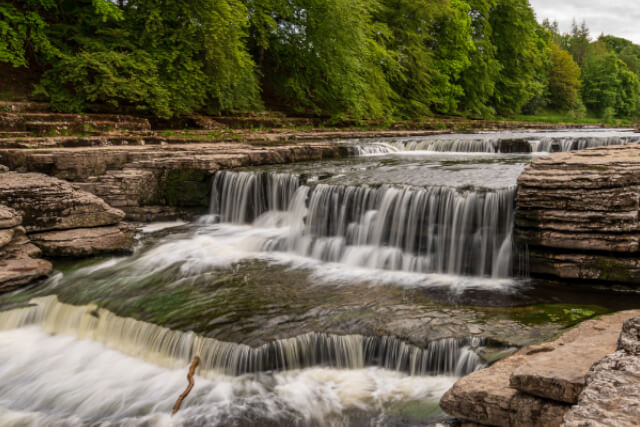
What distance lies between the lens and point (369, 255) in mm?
7379

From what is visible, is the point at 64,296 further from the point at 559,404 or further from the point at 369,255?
the point at 559,404

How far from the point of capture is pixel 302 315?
17.3 ft

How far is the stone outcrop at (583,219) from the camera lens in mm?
5500

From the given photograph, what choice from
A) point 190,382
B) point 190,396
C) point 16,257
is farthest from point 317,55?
point 190,396

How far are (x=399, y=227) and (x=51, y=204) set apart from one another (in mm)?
→ 6072

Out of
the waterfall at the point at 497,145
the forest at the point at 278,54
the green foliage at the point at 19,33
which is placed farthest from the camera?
the forest at the point at 278,54

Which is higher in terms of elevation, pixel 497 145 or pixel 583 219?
pixel 497 145

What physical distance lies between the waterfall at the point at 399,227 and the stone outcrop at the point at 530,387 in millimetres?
2952

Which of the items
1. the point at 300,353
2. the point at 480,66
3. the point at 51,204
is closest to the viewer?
the point at 300,353

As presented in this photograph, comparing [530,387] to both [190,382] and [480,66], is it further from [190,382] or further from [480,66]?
[480,66]

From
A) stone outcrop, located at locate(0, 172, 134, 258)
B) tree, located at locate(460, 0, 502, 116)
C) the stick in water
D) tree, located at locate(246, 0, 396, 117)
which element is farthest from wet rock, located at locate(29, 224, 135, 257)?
tree, located at locate(460, 0, 502, 116)

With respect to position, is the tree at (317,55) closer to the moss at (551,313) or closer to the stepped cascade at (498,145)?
the stepped cascade at (498,145)

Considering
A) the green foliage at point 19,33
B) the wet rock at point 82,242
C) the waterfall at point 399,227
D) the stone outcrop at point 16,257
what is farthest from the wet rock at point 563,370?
the green foliage at point 19,33

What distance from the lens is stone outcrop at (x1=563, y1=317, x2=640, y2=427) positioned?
70.0 inches
